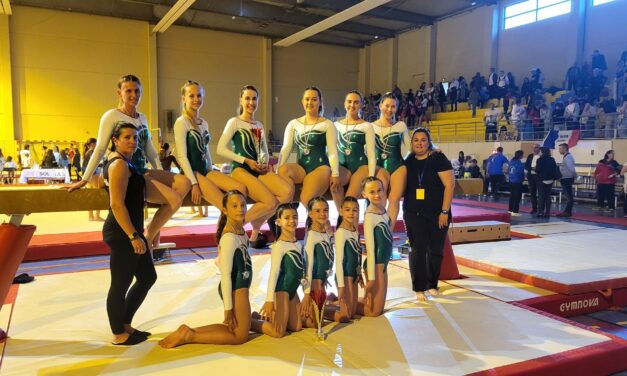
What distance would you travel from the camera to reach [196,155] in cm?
355

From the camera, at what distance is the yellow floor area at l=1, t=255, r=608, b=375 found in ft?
8.91

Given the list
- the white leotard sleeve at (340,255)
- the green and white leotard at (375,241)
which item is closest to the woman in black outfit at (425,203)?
the green and white leotard at (375,241)

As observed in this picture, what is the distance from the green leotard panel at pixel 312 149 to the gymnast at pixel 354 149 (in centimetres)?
22

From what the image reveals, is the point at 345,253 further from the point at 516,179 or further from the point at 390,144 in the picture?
the point at 516,179

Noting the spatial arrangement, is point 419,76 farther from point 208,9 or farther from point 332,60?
point 208,9

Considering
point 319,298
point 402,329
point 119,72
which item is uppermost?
point 119,72

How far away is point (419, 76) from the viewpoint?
21.8m

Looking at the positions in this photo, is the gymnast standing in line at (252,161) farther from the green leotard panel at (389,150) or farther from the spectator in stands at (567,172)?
the spectator in stands at (567,172)

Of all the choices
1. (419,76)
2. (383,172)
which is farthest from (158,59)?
(383,172)

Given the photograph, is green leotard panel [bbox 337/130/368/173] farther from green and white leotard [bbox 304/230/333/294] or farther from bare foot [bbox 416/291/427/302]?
bare foot [bbox 416/291/427/302]

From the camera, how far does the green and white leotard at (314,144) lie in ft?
12.5

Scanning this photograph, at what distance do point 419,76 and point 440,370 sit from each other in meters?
20.6

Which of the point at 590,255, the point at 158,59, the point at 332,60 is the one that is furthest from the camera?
the point at 332,60

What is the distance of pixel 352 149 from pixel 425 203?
0.81 metres
